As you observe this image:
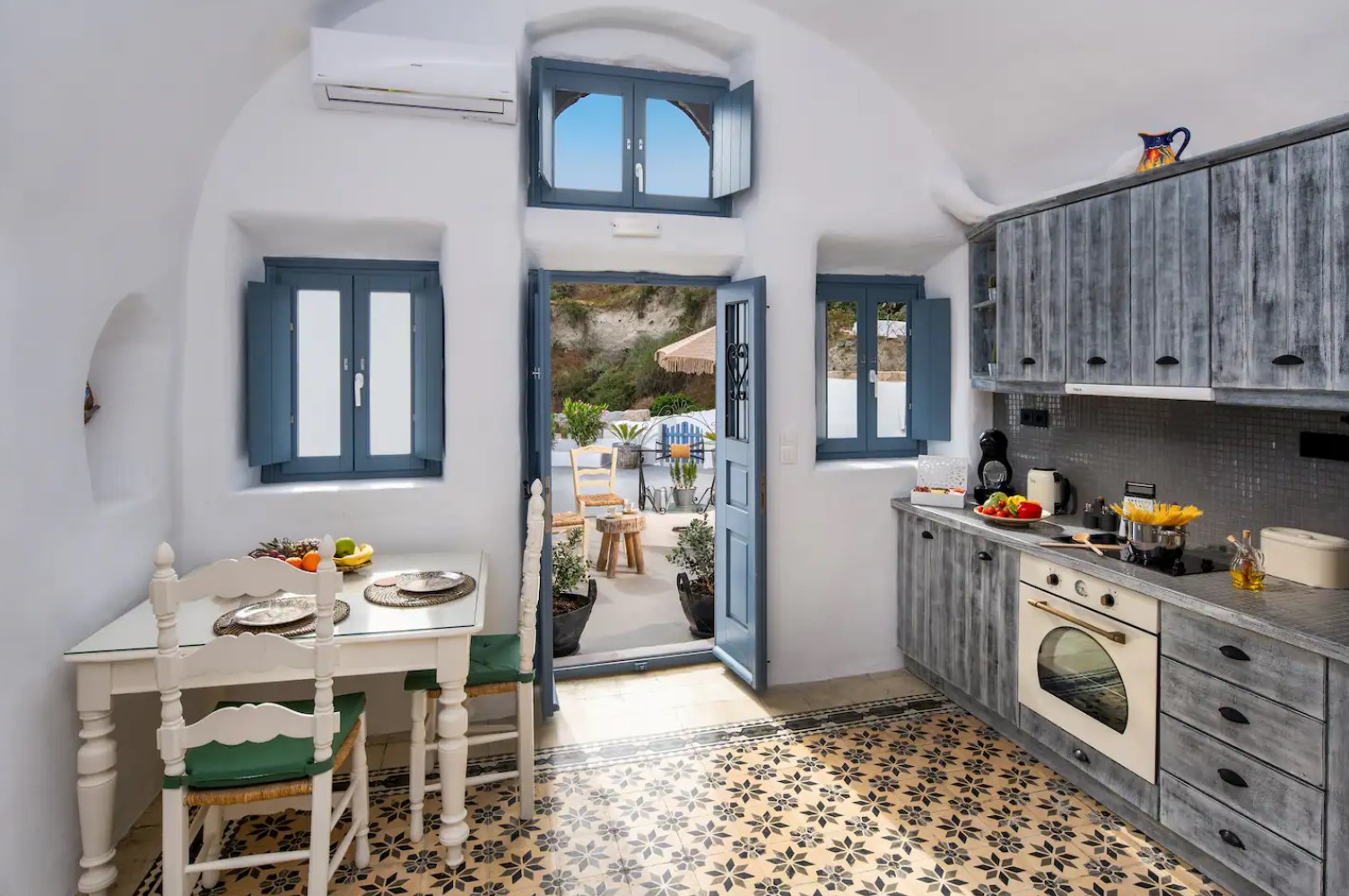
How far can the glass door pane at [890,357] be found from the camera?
14.3 feet

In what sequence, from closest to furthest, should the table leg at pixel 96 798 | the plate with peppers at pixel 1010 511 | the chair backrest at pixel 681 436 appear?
the table leg at pixel 96 798 → the plate with peppers at pixel 1010 511 → the chair backrest at pixel 681 436

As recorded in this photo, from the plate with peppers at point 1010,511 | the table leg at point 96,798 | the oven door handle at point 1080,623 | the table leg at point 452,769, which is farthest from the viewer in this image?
the plate with peppers at point 1010,511

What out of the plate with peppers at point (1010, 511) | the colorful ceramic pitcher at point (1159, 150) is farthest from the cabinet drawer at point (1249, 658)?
the colorful ceramic pitcher at point (1159, 150)

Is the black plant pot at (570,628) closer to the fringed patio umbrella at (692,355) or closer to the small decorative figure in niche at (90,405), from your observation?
the small decorative figure in niche at (90,405)

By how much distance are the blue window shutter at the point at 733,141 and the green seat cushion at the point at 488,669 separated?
2.42 meters

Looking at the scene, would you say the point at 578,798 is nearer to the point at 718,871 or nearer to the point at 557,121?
the point at 718,871

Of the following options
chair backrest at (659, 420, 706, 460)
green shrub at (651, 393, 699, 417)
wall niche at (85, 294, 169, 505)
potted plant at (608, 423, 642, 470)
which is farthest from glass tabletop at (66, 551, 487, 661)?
green shrub at (651, 393, 699, 417)

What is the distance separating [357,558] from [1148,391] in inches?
122

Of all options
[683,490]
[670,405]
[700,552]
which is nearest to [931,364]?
[700,552]

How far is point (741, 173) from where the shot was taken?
372 centimetres

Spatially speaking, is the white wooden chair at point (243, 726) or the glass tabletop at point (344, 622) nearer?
the white wooden chair at point (243, 726)

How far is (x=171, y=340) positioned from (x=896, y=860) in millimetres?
3321

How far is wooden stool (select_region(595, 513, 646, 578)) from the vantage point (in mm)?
6172

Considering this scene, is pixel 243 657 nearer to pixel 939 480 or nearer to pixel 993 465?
pixel 939 480
